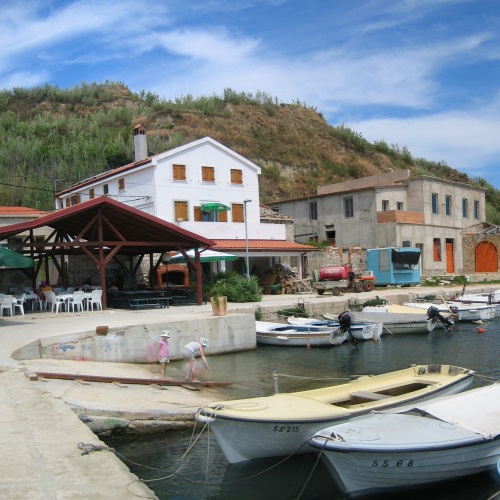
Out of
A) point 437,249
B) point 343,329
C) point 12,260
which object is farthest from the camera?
point 437,249

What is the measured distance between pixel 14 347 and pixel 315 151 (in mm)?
69571

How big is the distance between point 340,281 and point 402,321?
811cm

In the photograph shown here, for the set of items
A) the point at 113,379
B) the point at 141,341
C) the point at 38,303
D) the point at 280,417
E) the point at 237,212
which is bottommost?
the point at 113,379

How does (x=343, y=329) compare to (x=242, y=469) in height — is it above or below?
above

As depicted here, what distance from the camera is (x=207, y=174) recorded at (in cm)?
3659

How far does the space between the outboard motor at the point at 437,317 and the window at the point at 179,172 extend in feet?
53.6

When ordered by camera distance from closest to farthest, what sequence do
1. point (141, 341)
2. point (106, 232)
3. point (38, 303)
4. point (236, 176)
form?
point (141, 341)
point (38, 303)
point (106, 232)
point (236, 176)

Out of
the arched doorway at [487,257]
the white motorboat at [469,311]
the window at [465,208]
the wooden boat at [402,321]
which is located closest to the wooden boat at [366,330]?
the wooden boat at [402,321]

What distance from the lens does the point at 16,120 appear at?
69.2 m

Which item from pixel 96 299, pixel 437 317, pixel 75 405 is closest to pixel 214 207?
pixel 96 299

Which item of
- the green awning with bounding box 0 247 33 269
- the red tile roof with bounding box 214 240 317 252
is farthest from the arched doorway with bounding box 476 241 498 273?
the green awning with bounding box 0 247 33 269

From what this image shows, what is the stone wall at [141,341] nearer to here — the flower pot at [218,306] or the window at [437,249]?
the flower pot at [218,306]

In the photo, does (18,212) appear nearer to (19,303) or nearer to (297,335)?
(19,303)

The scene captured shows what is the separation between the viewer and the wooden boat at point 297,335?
22406 millimetres
